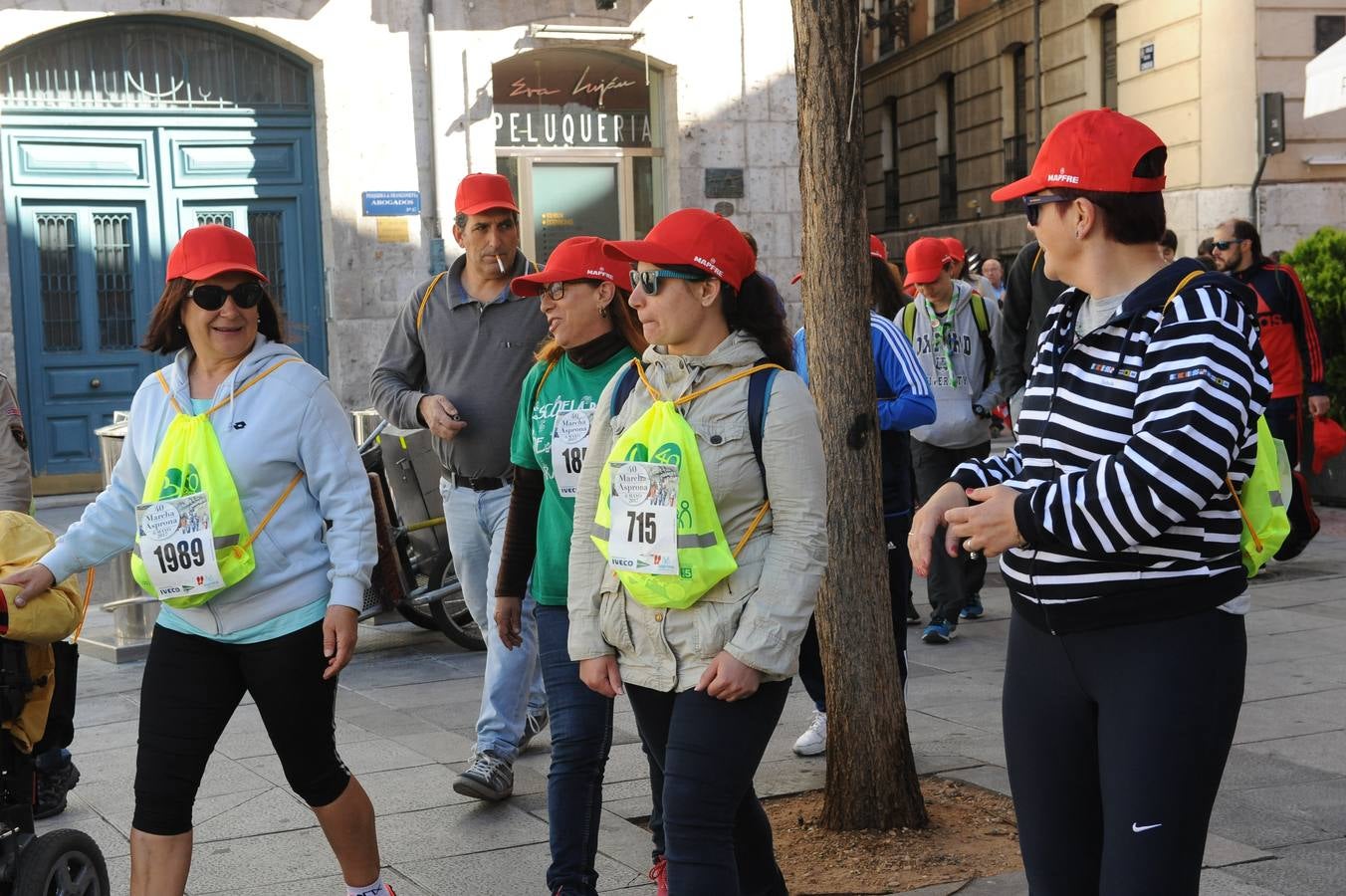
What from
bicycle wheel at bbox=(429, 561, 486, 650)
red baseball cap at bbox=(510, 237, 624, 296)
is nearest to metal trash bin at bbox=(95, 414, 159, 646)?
bicycle wheel at bbox=(429, 561, 486, 650)

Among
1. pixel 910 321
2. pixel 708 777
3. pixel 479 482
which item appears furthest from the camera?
pixel 910 321

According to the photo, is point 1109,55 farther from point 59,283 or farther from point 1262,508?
point 1262,508

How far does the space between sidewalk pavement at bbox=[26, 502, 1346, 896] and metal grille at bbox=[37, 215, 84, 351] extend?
272 inches

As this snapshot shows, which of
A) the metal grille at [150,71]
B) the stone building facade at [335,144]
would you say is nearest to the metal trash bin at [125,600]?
the stone building facade at [335,144]

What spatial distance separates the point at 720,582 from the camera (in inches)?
135

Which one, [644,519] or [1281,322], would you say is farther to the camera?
[1281,322]

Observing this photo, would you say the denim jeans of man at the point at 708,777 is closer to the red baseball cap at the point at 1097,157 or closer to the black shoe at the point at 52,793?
the red baseball cap at the point at 1097,157

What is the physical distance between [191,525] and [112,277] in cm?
1160

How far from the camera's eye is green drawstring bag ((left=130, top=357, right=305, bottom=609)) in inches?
151

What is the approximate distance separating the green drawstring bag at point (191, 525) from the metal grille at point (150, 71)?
1157cm

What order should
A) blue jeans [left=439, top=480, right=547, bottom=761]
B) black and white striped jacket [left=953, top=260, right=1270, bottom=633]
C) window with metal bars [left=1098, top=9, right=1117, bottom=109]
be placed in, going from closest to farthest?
black and white striped jacket [left=953, top=260, right=1270, bottom=633] < blue jeans [left=439, top=480, right=547, bottom=761] < window with metal bars [left=1098, top=9, right=1117, bottom=109]

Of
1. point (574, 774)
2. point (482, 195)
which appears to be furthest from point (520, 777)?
point (482, 195)

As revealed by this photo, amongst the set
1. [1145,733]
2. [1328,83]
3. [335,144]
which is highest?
[335,144]

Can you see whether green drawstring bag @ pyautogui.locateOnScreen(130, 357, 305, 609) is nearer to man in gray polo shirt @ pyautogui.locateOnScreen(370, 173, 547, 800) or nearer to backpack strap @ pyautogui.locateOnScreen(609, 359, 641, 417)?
backpack strap @ pyautogui.locateOnScreen(609, 359, 641, 417)
